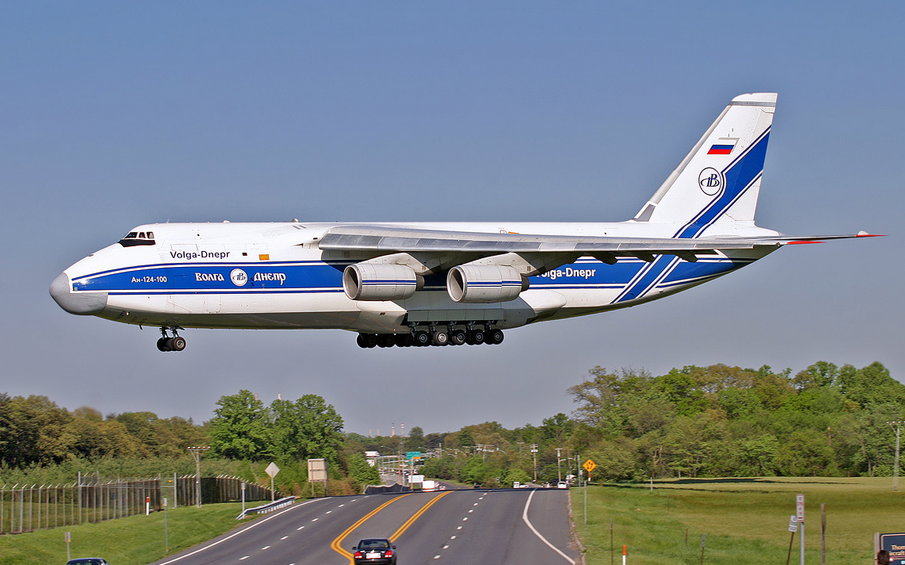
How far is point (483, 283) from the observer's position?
31.3 metres

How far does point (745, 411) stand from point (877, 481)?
1594 inches

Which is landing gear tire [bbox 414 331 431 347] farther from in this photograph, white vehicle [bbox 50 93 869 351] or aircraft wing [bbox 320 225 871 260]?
aircraft wing [bbox 320 225 871 260]

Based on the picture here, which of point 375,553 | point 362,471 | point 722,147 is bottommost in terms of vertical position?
point 362,471

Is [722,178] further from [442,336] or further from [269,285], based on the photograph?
[269,285]

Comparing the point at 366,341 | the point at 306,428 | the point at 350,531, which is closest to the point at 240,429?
the point at 306,428

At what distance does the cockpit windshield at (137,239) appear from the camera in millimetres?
30547

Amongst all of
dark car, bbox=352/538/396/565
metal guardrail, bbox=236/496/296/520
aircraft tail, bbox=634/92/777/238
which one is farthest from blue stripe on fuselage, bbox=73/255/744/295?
metal guardrail, bbox=236/496/296/520

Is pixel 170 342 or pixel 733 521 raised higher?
pixel 170 342

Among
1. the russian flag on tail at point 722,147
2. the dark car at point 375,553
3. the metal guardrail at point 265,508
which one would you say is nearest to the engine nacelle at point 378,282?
the dark car at point 375,553

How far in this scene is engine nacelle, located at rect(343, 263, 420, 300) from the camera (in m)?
30.5

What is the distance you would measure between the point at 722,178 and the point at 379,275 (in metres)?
14.3

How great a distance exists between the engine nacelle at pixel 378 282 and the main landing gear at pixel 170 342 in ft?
15.5

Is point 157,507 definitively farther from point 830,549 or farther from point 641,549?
point 830,549

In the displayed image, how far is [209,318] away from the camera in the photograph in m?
30.7
